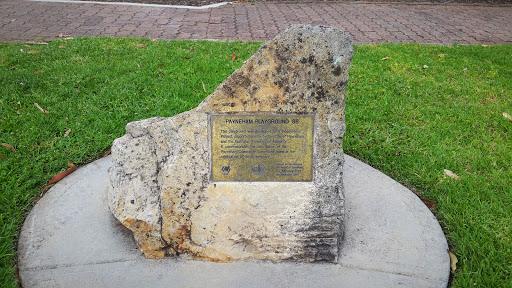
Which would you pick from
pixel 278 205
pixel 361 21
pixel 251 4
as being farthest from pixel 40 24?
pixel 278 205

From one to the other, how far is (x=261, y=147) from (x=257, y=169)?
15 cm

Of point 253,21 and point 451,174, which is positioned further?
point 253,21

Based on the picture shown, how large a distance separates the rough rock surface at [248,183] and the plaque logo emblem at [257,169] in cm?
7

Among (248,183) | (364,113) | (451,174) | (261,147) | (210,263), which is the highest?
(261,147)

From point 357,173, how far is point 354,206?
0.52 metres

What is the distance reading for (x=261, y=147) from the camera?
2816 millimetres

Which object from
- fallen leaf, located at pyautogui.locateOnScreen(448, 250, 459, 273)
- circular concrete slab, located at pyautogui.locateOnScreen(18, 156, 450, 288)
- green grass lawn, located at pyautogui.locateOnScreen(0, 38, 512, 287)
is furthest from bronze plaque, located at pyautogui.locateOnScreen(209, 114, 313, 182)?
green grass lawn, located at pyautogui.locateOnScreen(0, 38, 512, 287)

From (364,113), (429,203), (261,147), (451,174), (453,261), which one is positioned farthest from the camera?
(364,113)

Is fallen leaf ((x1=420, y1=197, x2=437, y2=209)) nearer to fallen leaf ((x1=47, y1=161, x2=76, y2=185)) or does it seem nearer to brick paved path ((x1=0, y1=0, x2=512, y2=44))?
fallen leaf ((x1=47, y1=161, x2=76, y2=185))

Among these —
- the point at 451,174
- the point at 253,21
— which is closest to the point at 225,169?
the point at 451,174

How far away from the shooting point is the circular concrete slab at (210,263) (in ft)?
8.98

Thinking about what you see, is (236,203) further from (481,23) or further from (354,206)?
(481,23)

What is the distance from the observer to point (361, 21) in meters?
9.30

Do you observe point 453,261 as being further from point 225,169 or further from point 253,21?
point 253,21
